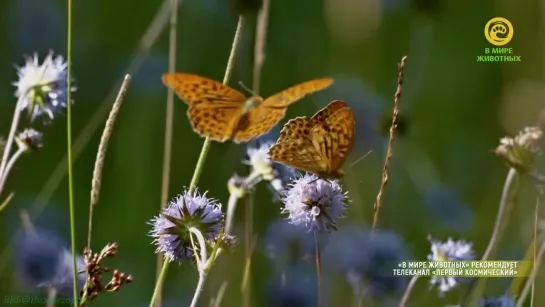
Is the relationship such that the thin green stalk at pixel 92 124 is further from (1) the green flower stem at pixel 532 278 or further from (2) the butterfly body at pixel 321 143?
(1) the green flower stem at pixel 532 278

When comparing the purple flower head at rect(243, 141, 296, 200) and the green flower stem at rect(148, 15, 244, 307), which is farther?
the purple flower head at rect(243, 141, 296, 200)

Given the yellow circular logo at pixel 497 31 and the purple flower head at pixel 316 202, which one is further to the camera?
the yellow circular logo at pixel 497 31

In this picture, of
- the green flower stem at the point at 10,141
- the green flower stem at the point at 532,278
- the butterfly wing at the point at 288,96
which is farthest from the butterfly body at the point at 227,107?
the green flower stem at the point at 532,278

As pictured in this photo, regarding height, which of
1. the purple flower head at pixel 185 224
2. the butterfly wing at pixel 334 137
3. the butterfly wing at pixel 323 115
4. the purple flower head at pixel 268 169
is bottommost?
the purple flower head at pixel 185 224

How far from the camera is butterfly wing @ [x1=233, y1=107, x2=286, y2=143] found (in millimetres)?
1520

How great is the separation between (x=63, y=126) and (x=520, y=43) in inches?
42.2

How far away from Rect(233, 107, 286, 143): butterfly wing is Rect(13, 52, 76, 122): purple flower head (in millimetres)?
361

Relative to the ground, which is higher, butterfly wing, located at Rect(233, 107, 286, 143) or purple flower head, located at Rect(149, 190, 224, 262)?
butterfly wing, located at Rect(233, 107, 286, 143)

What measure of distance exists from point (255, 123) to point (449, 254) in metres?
0.57

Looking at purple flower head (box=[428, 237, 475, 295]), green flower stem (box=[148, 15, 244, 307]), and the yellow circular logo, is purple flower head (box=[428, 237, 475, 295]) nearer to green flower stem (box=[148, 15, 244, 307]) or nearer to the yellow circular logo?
the yellow circular logo

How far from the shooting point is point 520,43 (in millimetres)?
1748

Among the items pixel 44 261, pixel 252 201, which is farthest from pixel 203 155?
pixel 44 261

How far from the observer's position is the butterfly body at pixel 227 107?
1473 millimetres

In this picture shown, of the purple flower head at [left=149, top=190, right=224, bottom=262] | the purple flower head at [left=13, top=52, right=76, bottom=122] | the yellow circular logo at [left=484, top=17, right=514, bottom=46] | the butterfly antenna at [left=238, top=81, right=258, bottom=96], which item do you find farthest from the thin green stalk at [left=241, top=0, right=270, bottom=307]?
the yellow circular logo at [left=484, top=17, right=514, bottom=46]
